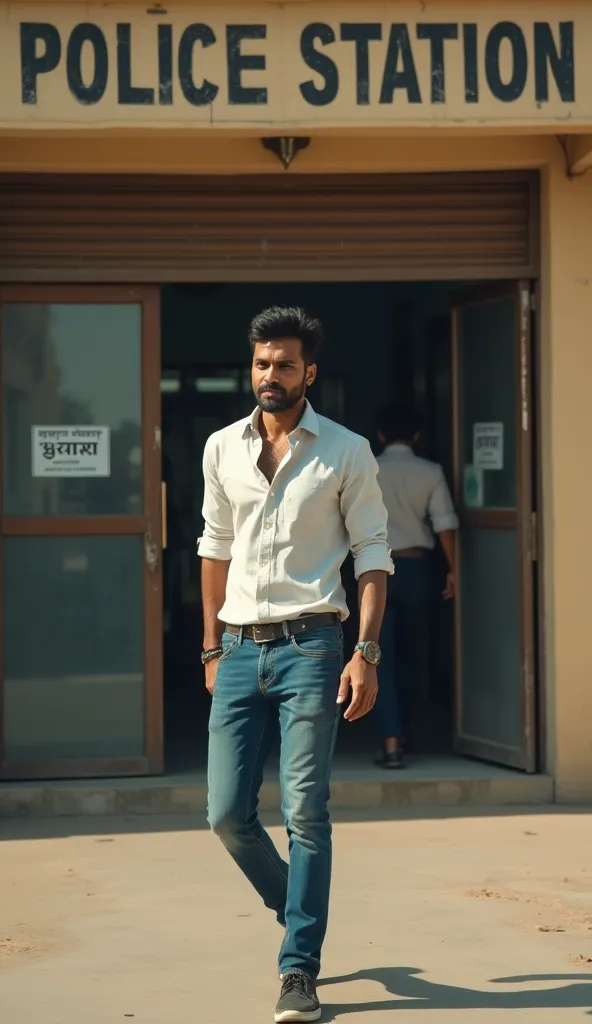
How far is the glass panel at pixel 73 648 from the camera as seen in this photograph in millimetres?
7750

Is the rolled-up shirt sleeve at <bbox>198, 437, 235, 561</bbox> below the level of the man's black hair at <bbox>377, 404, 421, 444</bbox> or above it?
below

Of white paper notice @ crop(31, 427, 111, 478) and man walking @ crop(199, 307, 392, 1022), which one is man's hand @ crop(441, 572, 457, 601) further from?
man walking @ crop(199, 307, 392, 1022)

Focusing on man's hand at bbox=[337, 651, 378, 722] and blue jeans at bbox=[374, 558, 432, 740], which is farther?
blue jeans at bbox=[374, 558, 432, 740]

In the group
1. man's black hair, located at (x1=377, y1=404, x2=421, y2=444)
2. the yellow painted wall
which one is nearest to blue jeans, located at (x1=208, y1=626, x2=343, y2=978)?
the yellow painted wall

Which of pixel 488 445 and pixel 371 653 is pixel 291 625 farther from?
pixel 488 445

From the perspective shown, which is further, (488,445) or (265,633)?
(488,445)

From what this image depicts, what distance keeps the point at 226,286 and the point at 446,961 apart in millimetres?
9378

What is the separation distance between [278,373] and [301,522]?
1.50 feet

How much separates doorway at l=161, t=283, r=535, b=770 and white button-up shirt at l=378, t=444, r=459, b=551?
0.18 m

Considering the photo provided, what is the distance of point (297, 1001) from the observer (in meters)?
4.49

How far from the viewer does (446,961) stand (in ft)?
16.8

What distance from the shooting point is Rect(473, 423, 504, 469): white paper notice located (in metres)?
8.15

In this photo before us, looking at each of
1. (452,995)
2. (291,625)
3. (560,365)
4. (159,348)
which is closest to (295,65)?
(159,348)

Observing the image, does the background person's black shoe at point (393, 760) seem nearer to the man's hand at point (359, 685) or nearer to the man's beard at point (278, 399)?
the man's hand at point (359, 685)
